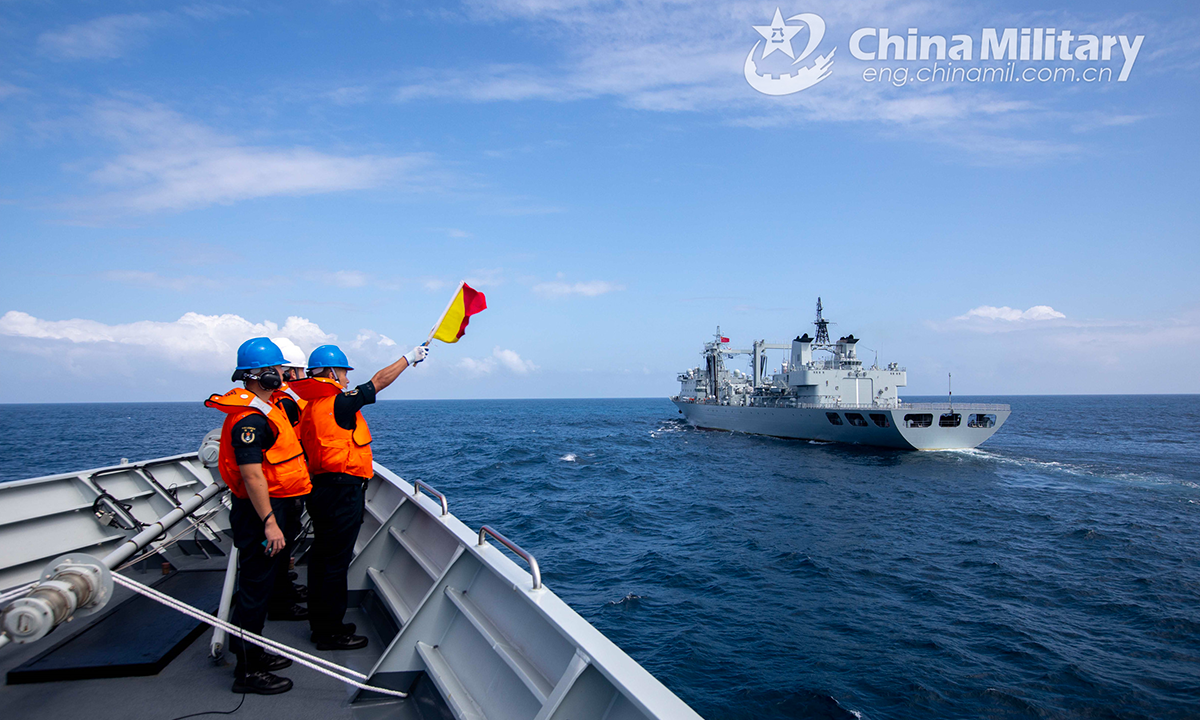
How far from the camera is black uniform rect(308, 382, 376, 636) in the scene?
157 inches

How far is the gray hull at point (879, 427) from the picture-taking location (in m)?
33.7

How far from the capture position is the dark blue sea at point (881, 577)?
765 centimetres

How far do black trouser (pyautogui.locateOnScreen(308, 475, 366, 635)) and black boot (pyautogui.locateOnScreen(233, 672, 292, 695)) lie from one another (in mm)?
540

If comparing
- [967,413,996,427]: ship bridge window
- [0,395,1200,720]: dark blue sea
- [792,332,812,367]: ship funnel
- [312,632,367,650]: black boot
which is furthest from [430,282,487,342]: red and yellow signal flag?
[792,332,812,367]: ship funnel

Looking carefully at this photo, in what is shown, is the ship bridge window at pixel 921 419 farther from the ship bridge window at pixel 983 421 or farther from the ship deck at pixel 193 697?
the ship deck at pixel 193 697

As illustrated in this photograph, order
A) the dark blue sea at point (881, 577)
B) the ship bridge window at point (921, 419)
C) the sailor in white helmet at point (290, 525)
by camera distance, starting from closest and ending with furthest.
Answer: the sailor in white helmet at point (290, 525), the dark blue sea at point (881, 577), the ship bridge window at point (921, 419)

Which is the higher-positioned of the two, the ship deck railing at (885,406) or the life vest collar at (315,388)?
the life vest collar at (315,388)

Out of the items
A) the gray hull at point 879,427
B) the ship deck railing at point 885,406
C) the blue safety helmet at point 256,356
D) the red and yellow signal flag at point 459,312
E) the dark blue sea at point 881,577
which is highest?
the red and yellow signal flag at point 459,312

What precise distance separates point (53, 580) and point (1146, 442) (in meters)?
55.5

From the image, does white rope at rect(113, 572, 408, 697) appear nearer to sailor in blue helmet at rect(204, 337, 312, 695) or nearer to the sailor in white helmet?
sailor in blue helmet at rect(204, 337, 312, 695)

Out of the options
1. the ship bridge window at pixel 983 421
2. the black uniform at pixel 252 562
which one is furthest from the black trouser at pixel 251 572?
the ship bridge window at pixel 983 421

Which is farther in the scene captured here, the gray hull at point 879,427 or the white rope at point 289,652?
the gray hull at point 879,427

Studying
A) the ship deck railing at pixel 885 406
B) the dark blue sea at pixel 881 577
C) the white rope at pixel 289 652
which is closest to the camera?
the white rope at pixel 289 652

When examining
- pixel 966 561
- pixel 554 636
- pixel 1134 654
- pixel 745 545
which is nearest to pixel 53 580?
pixel 554 636
